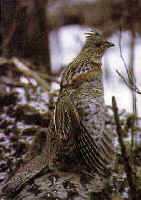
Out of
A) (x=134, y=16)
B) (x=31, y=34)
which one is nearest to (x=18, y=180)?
(x=31, y=34)

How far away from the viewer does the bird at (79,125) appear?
1.00 m

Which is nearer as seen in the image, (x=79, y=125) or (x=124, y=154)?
(x=124, y=154)

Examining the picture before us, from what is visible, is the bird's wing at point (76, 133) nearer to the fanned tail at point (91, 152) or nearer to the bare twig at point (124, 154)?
the fanned tail at point (91, 152)

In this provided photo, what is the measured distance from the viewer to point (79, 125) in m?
1.00

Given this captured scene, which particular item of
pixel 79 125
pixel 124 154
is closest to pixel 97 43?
pixel 79 125

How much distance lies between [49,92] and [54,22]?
2.24 meters

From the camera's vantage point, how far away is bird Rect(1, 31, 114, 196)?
997mm

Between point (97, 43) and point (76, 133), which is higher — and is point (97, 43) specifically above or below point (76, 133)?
above

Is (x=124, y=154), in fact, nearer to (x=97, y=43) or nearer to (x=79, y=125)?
(x=79, y=125)

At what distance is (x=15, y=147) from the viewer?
137cm

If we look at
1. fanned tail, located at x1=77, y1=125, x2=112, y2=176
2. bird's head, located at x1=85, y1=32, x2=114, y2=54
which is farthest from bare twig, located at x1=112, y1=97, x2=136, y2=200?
bird's head, located at x1=85, y1=32, x2=114, y2=54

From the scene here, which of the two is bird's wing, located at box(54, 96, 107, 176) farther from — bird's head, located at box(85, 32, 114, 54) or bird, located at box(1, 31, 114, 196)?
bird's head, located at box(85, 32, 114, 54)

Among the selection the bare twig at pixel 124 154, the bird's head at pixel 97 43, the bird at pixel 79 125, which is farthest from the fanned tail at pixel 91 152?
the bird's head at pixel 97 43

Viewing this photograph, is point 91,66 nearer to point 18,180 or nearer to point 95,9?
point 18,180
